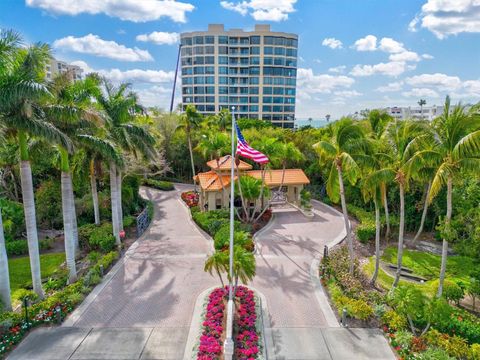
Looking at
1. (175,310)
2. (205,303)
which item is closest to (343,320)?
(205,303)

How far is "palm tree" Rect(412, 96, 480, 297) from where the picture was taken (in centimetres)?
1187

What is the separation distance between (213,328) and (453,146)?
39.1 feet

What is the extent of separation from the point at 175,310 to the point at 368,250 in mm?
14818

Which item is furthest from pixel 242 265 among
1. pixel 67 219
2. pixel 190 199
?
pixel 190 199

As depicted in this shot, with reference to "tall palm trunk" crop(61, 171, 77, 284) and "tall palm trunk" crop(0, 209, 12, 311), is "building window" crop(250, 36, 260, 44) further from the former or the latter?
"tall palm trunk" crop(0, 209, 12, 311)

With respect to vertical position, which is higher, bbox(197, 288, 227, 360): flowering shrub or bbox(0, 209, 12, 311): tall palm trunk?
bbox(0, 209, 12, 311): tall palm trunk

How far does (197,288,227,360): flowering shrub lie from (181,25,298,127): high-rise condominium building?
2776 inches

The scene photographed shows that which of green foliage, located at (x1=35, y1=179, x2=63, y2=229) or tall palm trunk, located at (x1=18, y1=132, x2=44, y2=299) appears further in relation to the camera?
green foliage, located at (x1=35, y1=179, x2=63, y2=229)

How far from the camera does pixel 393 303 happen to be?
1299 cm

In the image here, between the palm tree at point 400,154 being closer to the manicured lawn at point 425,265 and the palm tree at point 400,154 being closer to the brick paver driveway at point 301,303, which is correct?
the brick paver driveway at point 301,303

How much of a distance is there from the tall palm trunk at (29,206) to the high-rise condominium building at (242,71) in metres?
69.8

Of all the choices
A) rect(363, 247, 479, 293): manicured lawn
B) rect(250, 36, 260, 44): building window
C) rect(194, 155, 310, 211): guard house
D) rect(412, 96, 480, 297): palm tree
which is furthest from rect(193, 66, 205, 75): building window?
rect(412, 96, 480, 297): palm tree

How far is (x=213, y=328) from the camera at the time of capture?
1217cm

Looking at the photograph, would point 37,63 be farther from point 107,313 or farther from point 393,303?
point 393,303
